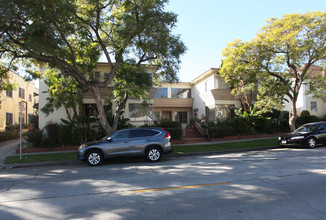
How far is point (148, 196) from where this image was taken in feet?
17.4

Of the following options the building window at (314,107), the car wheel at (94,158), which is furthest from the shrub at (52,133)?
the building window at (314,107)

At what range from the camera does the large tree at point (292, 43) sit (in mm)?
14789

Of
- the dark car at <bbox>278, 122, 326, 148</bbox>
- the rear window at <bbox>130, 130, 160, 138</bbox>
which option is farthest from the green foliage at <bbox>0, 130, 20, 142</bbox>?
the dark car at <bbox>278, 122, 326, 148</bbox>

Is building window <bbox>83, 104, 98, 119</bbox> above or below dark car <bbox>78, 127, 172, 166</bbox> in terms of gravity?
above

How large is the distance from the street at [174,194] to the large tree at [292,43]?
9424mm

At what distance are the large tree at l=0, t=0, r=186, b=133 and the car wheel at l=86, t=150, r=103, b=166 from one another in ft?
10.6

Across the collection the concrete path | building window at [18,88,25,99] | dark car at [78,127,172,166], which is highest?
building window at [18,88,25,99]

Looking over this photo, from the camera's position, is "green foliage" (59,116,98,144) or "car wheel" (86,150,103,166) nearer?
"car wheel" (86,150,103,166)

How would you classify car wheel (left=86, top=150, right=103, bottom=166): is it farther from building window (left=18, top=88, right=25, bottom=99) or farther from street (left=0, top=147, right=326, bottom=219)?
building window (left=18, top=88, right=25, bottom=99)

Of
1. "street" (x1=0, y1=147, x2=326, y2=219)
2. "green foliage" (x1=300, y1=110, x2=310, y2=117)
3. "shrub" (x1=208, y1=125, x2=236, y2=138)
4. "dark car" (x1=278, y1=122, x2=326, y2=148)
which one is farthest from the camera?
"green foliage" (x1=300, y1=110, x2=310, y2=117)

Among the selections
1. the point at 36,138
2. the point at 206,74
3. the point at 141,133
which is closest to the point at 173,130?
the point at 141,133

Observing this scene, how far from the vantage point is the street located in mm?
4312

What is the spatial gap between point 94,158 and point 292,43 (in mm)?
13729

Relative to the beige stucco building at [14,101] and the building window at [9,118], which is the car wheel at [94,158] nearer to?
the beige stucco building at [14,101]
